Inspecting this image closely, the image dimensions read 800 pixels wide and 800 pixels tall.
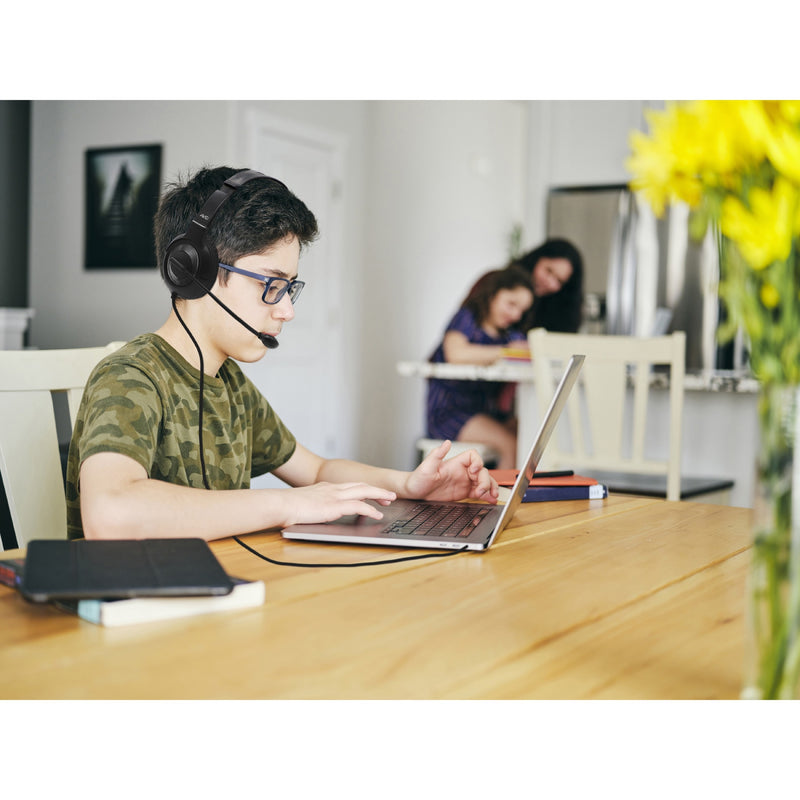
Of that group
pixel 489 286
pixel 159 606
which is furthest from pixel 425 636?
pixel 489 286

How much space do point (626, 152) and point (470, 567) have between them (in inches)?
160

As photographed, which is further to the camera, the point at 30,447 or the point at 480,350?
the point at 480,350

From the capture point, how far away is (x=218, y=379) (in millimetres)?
1453

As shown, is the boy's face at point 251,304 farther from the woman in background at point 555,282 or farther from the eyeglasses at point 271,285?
the woman in background at point 555,282

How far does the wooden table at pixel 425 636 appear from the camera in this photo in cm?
66

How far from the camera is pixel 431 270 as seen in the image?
6191 mm

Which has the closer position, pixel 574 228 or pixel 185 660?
pixel 185 660

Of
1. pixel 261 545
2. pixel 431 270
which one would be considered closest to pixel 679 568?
pixel 261 545

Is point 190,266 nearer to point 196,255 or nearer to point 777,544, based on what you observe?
point 196,255

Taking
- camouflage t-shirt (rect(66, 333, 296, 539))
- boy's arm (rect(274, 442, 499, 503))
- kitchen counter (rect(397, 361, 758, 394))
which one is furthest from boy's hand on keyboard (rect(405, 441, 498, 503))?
kitchen counter (rect(397, 361, 758, 394))

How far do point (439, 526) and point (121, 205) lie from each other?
4.32 m

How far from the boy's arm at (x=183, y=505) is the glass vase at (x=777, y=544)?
A: 0.63 m

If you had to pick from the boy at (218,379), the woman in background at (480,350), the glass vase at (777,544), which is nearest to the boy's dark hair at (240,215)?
the boy at (218,379)
